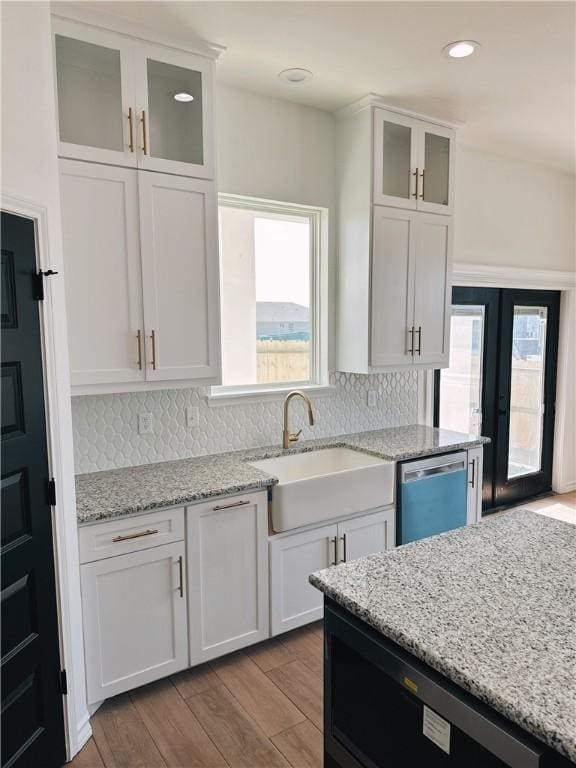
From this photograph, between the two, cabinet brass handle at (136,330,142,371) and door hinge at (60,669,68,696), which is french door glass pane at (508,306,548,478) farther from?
door hinge at (60,669,68,696)

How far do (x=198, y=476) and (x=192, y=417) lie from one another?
0.47 meters

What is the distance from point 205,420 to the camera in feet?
9.94

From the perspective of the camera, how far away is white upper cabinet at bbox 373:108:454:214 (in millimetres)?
3141

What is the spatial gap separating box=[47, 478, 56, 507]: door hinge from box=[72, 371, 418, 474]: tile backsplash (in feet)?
2.50

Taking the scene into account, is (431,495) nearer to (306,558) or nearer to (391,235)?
(306,558)

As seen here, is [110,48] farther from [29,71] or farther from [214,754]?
[214,754]

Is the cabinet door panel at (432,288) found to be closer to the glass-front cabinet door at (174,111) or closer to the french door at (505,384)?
the french door at (505,384)

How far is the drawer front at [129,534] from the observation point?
2113mm

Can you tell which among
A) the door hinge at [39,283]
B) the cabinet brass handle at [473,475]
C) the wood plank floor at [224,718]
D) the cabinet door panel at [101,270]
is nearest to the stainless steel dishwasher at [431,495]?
the cabinet brass handle at [473,475]

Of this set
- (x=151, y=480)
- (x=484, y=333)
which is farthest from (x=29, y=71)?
(x=484, y=333)

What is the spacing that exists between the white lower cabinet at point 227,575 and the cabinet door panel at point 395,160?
198 cm

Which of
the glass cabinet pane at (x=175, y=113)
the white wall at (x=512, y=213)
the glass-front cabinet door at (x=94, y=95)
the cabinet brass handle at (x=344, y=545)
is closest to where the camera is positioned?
the glass-front cabinet door at (x=94, y=95)

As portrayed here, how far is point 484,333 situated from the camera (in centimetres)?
449

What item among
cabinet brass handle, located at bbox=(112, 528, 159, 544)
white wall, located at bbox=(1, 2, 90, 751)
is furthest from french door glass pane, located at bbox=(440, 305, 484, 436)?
white wall, located at bbox=(1, 2, 90, 751)
